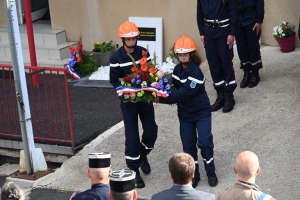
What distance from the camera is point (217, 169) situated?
769 centimetres

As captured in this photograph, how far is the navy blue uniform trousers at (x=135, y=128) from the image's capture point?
7.38 metres

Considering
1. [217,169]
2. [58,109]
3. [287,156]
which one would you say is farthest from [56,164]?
[287,156]

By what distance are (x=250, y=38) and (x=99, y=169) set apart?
5.03 m

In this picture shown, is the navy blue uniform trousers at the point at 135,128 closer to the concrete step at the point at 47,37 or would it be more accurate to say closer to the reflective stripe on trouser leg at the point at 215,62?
the reflective stripe on trouser leg at the point at 215,62

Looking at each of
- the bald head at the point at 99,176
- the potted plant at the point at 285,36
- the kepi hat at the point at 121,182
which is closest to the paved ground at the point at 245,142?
the potted plant at the point at 285,36

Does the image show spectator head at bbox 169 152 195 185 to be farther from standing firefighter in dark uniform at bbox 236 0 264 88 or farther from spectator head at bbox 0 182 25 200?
standing firefighter in dark uniform at bbox 236 0 264 88

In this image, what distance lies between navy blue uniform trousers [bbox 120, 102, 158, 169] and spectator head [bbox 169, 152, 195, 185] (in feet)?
8.34

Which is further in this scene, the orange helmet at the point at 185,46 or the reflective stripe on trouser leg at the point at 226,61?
the reflective stripe on trouser leg at the point at 226,61

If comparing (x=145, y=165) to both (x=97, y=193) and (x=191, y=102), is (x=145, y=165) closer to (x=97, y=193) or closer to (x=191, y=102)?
(x=191, y=102)

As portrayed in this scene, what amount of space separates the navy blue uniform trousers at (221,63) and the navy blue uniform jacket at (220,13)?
97 millimetres

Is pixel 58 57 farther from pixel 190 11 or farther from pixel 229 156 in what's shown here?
pixel 229 156

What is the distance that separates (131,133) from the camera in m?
7.43

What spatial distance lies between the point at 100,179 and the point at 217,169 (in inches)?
120

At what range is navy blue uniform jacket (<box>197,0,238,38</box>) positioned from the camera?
8523mm
